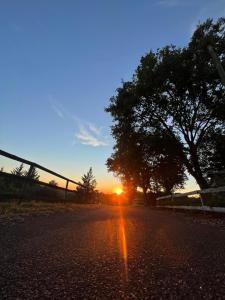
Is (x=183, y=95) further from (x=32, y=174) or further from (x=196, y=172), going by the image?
(x=32, y=174)

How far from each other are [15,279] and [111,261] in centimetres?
105

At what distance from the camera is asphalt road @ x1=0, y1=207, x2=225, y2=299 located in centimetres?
179

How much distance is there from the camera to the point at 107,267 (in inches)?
93.9

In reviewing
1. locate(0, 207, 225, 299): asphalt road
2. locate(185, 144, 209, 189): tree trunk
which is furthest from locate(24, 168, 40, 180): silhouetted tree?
locate(185, 144, 209, 189): tree trunk

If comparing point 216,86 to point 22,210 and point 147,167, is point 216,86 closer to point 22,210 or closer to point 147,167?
point 147,167

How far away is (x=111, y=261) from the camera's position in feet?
8.52

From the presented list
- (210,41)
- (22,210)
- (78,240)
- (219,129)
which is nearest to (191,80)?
(210,41)

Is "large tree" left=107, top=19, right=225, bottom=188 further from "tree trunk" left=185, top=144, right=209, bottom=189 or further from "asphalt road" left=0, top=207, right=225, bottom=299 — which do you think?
"asphalt road" left=0, top=207, right=225, bottom=299

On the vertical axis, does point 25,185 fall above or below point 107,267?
above

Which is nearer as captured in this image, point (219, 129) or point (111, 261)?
point (111, 261)

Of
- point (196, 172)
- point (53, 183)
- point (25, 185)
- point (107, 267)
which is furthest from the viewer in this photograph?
point (196, 172)

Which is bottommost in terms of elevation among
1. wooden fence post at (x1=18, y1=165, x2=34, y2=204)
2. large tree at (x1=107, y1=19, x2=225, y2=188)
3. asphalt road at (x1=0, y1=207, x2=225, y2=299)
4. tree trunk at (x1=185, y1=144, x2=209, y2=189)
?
asphalt road at (x1=0, y1=207, x2=225, y2=299)

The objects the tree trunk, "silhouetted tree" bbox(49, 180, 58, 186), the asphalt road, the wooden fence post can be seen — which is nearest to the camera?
the asphalt road

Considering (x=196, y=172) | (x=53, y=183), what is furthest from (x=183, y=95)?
(x=53, y=183)
